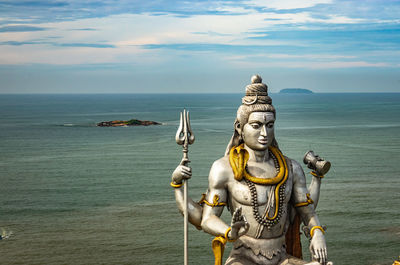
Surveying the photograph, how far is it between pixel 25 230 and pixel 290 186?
33.9 metres

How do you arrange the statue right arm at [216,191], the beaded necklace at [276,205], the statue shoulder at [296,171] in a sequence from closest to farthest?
1. the beaded necklace at [276,205]
2. the statue right arm at [216,191]
3. the statue shoulder at [296,171]

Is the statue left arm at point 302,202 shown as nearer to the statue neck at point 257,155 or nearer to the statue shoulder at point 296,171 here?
the statue shoulder at point 296,171

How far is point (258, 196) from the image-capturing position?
9.02 metres

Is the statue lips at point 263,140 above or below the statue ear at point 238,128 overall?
below

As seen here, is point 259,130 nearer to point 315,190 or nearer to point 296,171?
point 296,171

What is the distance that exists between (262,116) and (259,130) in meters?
0.22

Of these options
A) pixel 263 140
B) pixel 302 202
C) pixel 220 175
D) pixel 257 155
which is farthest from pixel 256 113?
pixel 302 202

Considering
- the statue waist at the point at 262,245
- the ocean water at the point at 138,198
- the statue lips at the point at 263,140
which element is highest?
the statue lips at the point at 263,140

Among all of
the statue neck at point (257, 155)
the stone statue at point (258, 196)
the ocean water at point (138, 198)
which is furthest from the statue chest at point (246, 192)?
the ocean water at point (138, 198)

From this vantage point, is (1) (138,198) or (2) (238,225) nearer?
(2) (238,225)

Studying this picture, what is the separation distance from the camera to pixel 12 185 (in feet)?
179

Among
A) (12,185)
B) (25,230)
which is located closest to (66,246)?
(25,230)

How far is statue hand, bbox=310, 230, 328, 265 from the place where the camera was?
29.0 feet

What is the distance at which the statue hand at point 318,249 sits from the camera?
8.85 m
